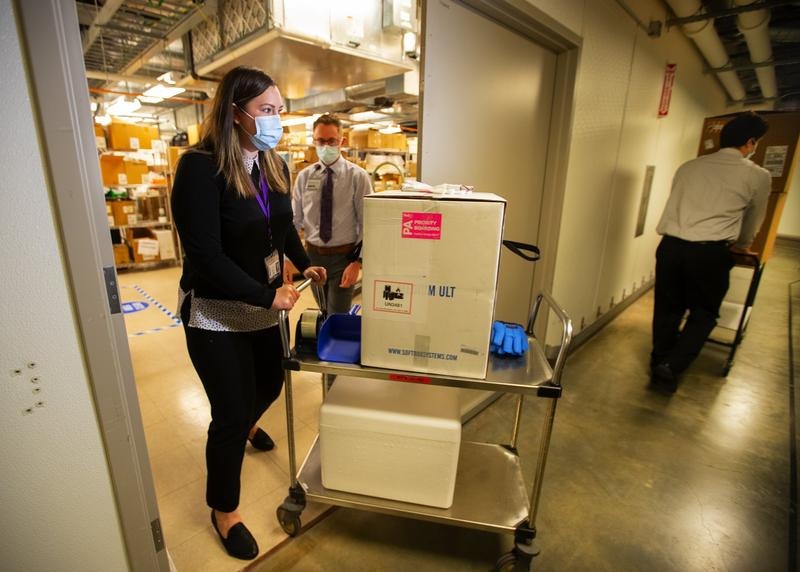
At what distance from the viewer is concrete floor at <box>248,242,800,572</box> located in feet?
4.75

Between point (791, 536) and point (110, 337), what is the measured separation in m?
2.54

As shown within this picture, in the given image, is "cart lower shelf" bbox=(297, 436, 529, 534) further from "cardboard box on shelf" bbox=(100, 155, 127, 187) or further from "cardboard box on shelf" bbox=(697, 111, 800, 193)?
"cardboard box on shelf" bbox=(100, 155, 127, 187)

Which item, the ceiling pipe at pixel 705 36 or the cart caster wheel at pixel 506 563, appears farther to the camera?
the ceiling pipe at pixel 705 36

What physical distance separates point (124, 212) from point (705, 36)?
6864 millimetres

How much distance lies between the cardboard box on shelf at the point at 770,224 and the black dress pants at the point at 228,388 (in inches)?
151

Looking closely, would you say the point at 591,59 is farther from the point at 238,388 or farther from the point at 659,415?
the point at 238,388

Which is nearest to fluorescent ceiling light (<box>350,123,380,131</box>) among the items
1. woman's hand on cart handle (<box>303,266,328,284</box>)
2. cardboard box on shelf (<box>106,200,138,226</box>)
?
cardboard box on shelf (<box>106,200,138,226</box>)

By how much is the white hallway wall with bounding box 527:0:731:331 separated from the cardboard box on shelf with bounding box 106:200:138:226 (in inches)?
212

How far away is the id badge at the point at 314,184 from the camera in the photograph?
2416 mm

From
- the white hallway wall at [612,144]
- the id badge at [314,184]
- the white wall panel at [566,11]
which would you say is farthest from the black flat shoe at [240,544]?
the white wall panel at [566,11]

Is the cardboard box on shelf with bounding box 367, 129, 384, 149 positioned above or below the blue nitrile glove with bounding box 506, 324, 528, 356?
above

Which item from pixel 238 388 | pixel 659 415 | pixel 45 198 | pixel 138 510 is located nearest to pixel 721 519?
pixel 659 415

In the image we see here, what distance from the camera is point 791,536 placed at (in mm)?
1579

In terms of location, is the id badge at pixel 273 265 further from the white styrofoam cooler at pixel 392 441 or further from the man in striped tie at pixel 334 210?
the man in striped tie at pixel 334 210
